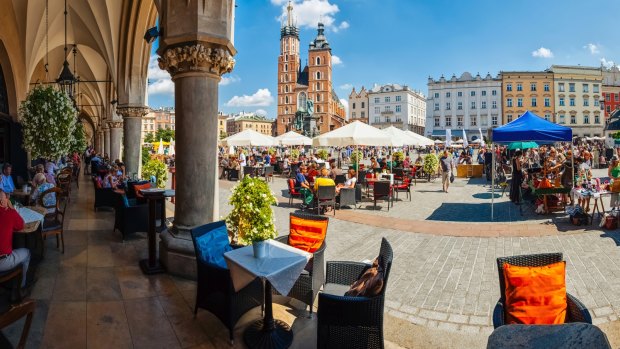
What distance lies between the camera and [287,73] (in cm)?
9338

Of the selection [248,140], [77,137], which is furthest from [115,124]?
[248,140]

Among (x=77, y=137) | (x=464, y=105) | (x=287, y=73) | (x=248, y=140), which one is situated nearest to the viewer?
(x=77, y=137)

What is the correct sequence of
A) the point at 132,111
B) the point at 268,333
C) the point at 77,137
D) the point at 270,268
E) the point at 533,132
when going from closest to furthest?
the point at 270,268 < the point at 268,333 < the point at 533,132 < the point at 132,111 < the point at 77,137

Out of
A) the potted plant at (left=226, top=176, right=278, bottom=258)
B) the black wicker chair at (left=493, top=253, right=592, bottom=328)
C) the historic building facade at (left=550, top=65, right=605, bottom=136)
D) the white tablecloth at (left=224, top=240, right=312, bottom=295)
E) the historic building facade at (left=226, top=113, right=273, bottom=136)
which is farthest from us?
the historic building facade at (left=226, top=113, right=273, bottom=136)

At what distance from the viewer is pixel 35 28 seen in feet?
44.3

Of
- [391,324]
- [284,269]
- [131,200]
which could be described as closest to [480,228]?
[391,324]

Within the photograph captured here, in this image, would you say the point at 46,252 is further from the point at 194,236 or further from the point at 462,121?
the point at 462,121

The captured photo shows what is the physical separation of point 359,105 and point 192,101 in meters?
86.7

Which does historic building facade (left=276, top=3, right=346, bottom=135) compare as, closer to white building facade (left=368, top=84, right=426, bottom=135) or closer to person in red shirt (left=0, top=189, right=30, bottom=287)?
white building facade (left=368, top=84, right=426, bottom=135)

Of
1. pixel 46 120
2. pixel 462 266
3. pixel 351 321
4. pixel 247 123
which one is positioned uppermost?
pixel 247 123

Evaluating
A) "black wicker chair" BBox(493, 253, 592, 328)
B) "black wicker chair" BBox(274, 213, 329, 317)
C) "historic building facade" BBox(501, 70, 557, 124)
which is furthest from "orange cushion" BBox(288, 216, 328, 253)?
"historic building facade" BBox(501, 70, 557, 124)

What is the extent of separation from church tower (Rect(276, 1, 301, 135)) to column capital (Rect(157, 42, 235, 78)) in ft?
278

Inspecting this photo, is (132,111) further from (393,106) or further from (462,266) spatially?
(393,106)

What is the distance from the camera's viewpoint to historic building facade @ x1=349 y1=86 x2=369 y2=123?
87.7 metres
